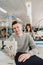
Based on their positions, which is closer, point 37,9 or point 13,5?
point 13,5

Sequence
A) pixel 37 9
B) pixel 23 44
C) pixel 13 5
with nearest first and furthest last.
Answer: pixel 23 44 → pixel 13 5 → pixel 37 9

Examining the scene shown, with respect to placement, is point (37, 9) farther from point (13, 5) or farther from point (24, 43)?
point (24, 43)

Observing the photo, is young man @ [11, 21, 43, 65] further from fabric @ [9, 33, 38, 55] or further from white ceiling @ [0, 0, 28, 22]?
white ceiling @ [0, 0, 28, 22]

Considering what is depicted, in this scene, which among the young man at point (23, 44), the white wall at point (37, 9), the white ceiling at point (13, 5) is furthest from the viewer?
the white wall at point (37, 9)

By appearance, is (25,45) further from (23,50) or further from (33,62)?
(33,62)

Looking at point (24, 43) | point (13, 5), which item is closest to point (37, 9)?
point (13, 5)

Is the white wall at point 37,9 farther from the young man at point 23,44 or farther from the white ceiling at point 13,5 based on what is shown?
the young man at point 23,44

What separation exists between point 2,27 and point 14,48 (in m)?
4.00

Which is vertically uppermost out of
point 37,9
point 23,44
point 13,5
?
point 37,9

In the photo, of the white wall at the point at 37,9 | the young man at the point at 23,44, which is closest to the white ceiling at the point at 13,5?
the white wall at the point at 37,9

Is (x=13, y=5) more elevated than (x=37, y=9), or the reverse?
(x=37, y=9)

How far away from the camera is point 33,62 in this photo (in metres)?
1.24

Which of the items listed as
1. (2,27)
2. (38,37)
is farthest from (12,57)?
(2,27)

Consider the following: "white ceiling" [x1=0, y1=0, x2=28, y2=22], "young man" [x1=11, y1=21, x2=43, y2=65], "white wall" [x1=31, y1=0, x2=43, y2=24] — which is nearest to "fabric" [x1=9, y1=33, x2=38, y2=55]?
"young man" [x1=11, y1=21, x2=43, y2=65]
